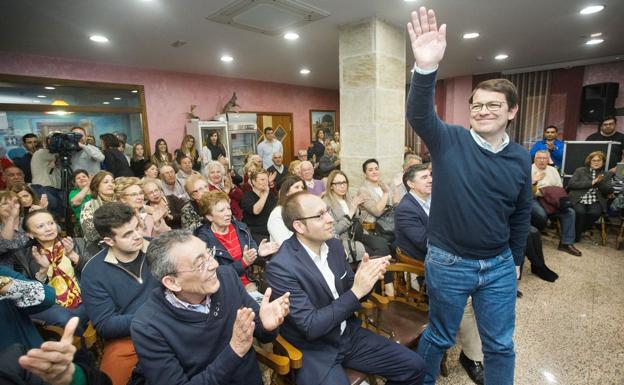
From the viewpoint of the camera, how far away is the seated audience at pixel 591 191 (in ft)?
12.7

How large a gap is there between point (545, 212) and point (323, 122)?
6.51 meters

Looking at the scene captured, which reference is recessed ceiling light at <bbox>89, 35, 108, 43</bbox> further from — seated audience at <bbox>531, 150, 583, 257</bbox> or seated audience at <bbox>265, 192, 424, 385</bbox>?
seated audience at <bbox>531, 150, 583, 257</bbox>

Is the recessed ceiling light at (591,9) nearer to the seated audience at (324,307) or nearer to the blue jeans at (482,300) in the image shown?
the blue jeans at (482,300)

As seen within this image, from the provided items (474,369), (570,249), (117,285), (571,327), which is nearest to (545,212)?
(570,249)

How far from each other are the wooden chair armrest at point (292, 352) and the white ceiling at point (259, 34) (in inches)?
116

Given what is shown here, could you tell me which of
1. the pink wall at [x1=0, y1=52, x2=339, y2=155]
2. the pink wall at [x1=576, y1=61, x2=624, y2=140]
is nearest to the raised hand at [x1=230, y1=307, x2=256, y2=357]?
the pink wall at [x1=0, y1=52, x2=339, y2=155]

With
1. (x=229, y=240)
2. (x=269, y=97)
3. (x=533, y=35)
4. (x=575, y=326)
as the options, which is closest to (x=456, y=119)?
(x=533, y=35)

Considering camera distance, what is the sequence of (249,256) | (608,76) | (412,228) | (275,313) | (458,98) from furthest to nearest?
(458,98), (608,76), (249,256), (412,228), (275,313)

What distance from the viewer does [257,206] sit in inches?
118

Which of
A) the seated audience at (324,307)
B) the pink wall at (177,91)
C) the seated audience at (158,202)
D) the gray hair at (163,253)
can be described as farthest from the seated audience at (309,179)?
the pink wall at (177,91)

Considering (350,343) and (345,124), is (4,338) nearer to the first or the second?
(350,343)

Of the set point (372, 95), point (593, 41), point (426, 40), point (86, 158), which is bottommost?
point (86, 158)

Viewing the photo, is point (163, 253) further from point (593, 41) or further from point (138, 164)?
point (593, 41)

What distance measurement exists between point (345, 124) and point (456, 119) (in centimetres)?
549
